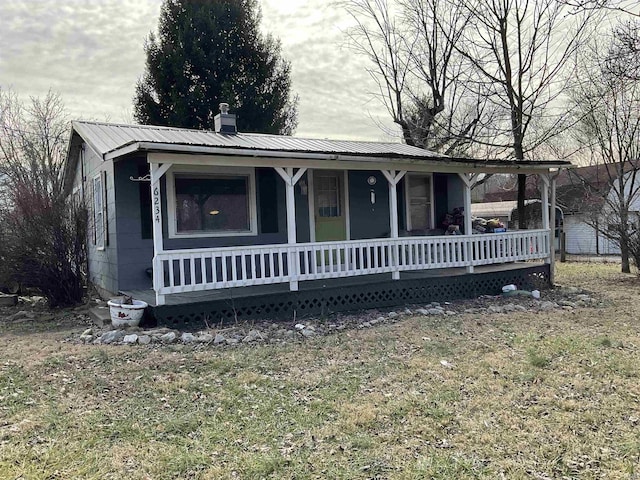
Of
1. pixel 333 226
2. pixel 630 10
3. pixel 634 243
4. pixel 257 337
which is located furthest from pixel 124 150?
pixel 634 243

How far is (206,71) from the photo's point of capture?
64.7 ft

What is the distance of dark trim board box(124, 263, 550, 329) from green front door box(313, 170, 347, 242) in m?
1.50

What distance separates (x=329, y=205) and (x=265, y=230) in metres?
1.74

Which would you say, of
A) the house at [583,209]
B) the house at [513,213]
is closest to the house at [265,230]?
the house at [583,209]

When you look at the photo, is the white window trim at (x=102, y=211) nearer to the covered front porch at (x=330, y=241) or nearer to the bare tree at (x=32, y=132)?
the covered front porch at (x=330, y=241)

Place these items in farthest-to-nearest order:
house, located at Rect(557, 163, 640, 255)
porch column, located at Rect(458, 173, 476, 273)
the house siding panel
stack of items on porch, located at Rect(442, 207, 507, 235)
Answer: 1. the house siding panel
2. house, located at Rect(557, 163, 640, 255)
3. stack of items on porch, located at Rect(442, 207, 507, 235)
4. porch column, located at Rect(458, 173, 476, 273)

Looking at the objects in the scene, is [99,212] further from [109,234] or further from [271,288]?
[271,288]

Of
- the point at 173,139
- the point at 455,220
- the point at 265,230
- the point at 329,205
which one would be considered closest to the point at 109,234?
the point at 173,139

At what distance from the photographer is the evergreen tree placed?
19438 mm

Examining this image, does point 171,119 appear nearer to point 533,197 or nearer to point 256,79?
point 256,79

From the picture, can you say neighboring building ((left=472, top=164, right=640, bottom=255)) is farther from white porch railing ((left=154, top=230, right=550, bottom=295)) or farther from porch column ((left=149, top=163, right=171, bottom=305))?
porch column ((left=149, top=163, right=171, bottom=305))

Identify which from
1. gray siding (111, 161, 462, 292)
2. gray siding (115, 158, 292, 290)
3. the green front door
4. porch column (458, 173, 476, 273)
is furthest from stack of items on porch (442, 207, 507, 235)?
gray siding (115, 158, 292, 290)

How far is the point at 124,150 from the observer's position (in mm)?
6824

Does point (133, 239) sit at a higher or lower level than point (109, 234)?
lower
